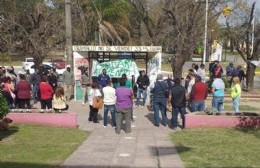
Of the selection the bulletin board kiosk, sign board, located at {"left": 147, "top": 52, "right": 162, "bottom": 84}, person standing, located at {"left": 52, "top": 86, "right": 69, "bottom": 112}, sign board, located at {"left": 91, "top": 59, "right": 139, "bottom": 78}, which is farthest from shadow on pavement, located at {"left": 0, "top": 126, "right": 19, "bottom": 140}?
sign board, located at {"left": 147, "top": 52, "right": 162, "bottom": 84}

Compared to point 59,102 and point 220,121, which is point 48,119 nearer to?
point 59,102

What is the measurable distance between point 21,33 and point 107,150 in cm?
1700

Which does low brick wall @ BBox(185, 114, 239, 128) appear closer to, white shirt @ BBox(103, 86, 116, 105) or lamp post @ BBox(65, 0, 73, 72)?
white shirt @ BBox(103, 86, 116, 105)

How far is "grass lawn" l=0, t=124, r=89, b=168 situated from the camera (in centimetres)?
954

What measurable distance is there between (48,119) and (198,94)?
5.00m

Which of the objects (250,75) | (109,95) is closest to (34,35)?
(250,75)

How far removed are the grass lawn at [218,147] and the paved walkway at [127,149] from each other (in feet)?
1.04

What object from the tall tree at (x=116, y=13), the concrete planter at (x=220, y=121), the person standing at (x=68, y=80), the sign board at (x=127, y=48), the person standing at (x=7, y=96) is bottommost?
the concrete planter at (x=220, y=121)

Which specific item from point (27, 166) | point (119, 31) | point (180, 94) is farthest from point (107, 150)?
point (119, 31)

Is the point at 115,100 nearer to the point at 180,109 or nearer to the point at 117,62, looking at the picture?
the point at 180,109

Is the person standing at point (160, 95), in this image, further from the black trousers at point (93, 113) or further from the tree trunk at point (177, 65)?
the tree trunk at point (177, 65)

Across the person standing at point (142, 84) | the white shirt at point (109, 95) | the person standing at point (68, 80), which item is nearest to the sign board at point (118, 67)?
the person standing at point (68, 80)

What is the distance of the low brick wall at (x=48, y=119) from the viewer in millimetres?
13961

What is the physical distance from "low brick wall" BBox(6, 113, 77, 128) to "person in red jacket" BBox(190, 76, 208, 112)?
4.10m
